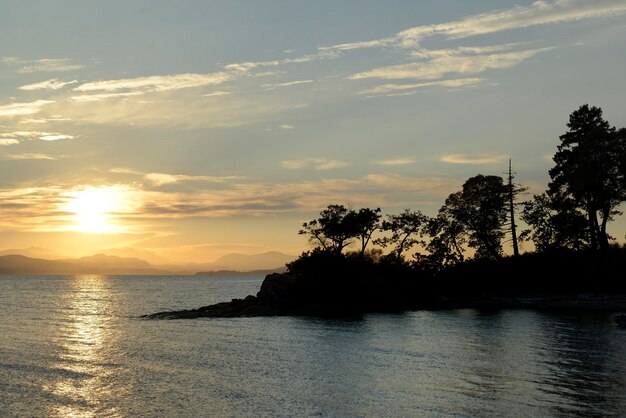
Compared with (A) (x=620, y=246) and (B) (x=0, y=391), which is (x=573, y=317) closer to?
(A) (x=620, y=246)

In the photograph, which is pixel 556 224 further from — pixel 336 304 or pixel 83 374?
pixel 83 374

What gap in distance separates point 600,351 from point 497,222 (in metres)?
64.8

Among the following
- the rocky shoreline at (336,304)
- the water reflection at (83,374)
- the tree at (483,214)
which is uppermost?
the tree at (483,214)

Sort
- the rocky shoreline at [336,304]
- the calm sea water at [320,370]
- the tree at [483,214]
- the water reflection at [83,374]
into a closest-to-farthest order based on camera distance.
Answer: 1. the calm sea water at [320,370]
2. the water reflection at [83,374]
3. the rocky shoreline at [336,304]
4. the tree at [483,214]

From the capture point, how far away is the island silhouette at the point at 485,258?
90250 millimetres

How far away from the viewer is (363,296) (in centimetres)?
9719

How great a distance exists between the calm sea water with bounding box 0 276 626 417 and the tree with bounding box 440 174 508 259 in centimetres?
4129

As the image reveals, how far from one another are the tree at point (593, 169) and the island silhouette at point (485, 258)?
0.15 meters

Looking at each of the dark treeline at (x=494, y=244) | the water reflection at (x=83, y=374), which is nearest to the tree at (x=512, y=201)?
the dark treeline at (x=494, y=244)

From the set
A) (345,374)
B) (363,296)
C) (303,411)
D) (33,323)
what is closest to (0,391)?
(303,411)

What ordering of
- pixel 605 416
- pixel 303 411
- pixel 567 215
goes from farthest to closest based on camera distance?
pixel 567 215, pixel 303 411, pixel 605 416

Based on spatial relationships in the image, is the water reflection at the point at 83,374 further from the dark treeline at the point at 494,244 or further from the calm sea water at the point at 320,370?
the dark treeline at the point at 494,244

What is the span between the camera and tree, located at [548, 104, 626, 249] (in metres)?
90.0

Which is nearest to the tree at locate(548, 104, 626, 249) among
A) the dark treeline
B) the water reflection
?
the dark treeline
